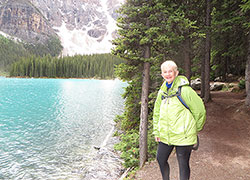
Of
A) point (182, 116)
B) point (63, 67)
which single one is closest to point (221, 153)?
point (182, 116)

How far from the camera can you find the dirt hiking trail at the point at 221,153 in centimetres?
514

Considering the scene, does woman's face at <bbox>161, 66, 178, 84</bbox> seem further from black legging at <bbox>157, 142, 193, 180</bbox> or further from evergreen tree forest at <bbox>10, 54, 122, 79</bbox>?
evergreen tree forest at <bbox>10, 54, 122, 79</bbox>

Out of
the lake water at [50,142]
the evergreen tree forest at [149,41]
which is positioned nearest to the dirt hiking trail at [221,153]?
the evergreen tree forest at [149,41]

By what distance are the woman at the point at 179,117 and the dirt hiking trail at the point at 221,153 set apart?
246 cm

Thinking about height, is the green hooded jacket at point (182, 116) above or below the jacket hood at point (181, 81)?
below

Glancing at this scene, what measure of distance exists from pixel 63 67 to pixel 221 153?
11057 centimetres

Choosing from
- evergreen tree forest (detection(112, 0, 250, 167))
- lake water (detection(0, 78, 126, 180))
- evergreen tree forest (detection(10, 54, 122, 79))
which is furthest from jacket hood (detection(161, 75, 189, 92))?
evergreen tree forest (detection(10, 54, 122, 79))

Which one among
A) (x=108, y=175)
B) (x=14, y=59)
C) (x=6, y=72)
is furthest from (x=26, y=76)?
(x=108, y=175)

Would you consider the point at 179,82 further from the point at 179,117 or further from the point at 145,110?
the point at 145,110

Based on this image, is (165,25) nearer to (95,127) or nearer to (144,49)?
(144,49)

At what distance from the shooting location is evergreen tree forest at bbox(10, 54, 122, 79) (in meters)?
101

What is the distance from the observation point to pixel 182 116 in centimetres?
302

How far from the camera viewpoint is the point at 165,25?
627 cm

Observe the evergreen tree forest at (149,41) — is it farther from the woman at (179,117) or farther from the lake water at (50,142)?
the woman at (179,117)
